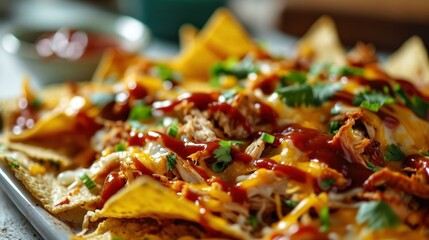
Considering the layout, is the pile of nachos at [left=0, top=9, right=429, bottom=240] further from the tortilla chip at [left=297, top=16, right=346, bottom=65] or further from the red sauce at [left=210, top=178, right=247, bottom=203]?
the tortilla chip at [left=297, top=16, right=346, bottom=65]

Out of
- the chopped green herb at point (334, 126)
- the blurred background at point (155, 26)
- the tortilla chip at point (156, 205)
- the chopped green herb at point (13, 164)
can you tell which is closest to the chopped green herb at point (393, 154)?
the chopped green herb at point (334, 126)

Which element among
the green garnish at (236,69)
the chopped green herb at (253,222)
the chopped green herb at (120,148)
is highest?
the green garnish at (236,69)

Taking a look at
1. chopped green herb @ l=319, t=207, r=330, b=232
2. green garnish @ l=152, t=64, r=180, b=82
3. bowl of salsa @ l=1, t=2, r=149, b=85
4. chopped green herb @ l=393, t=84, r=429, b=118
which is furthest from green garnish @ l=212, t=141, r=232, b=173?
bowl of salsa @ l=1, t=2, r=149, b=85

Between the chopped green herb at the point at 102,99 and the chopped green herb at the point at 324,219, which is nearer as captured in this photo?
the chopped green herb at the point at 324,219

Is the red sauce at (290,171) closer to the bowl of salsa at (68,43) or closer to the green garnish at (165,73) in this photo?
the green garnish at (165,73)

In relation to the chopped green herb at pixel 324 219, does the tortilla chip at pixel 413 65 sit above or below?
below

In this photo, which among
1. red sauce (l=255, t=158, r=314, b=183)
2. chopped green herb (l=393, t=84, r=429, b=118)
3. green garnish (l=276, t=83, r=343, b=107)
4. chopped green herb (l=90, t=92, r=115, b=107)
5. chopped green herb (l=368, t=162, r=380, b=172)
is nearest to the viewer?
red sauce (l=255, t=158, r=314, b=183)
